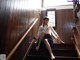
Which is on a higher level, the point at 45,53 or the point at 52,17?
the point at 52,17

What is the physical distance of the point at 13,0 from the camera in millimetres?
3582

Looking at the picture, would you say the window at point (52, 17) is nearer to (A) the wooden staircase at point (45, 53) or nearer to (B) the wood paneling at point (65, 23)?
(B) the wood paneling at point (65, 23)

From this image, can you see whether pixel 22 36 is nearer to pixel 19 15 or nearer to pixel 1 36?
pixel 19 15

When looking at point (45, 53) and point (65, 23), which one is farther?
point (65, 23)

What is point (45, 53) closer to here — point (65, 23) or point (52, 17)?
point (65, 23)

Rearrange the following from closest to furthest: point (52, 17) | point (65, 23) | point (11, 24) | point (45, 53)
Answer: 1. point (11, 24)
2. point (45, 53)
3. point (65, 23)
4. point (52, 17)

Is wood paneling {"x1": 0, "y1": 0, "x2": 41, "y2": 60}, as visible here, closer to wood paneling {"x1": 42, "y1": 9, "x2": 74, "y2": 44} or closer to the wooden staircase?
the wooden staircase

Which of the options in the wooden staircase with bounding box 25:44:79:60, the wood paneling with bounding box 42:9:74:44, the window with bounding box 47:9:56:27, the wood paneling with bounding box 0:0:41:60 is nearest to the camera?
the wood paneling with bounding box 0:0:41:60

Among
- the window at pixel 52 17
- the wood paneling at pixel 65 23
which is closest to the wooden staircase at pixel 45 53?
the wood paneling at pixel 65 23

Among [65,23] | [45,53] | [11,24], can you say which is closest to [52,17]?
[65,23]

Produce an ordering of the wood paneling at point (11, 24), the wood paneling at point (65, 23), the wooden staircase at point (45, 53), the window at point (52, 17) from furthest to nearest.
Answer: the window at point (52, 17) < the wood paneling at point (65, 23) < the wooden staircase at point (45, 53) < the wood paneling at point (11, 24)

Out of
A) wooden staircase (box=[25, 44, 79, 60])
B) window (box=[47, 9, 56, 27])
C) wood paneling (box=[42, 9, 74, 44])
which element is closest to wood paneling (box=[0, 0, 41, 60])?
wooden staircase (box=[25, 44, 79, 60])

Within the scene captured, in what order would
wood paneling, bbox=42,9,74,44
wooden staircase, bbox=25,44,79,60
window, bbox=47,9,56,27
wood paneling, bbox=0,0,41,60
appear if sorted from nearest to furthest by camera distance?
1. wood paneling, bbox=0,0,41,60
2. wooden staircase, bbox=25,44,79,60
3. wood paneling, bbox=42,9,74,44
4. window, bbox=47,9,56,27

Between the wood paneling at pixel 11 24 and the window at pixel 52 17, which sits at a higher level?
the wood paneling at pixel 11 24
